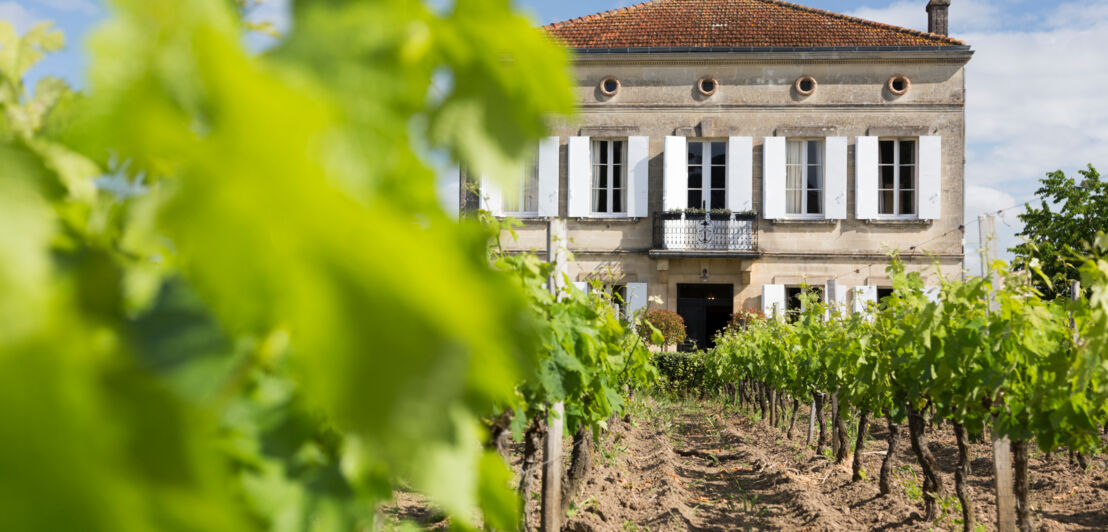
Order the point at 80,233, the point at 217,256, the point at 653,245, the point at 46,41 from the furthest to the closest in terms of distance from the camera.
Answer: the point at 653,245 → the point at 46,41 → the point at 80,233 → the point at 217,256

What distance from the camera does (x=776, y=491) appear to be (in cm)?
619

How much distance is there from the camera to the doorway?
16562 millimetres

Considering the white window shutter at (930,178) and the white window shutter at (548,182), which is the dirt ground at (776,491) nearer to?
the white window shutter at (930,178)

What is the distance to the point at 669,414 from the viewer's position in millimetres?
12203

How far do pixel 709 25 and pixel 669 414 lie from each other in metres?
9.77

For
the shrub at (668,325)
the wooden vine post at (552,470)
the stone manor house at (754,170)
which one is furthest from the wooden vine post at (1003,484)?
the stone manor house at (754,170)

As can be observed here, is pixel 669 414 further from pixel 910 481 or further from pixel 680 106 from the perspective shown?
pixel 680 106

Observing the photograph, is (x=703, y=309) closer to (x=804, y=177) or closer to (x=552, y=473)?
(x=804, y=177)

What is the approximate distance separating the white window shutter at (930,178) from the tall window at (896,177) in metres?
0.37

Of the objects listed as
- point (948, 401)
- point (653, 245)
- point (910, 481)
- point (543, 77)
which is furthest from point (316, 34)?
point (653, 245)

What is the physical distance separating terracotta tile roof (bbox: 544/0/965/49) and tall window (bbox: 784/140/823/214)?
2093 mm

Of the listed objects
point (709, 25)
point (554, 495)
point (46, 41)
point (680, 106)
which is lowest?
point (554, 495)

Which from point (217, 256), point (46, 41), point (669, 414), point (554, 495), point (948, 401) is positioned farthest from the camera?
point (669, 414)

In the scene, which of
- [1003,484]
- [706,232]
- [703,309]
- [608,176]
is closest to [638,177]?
[608,176]
